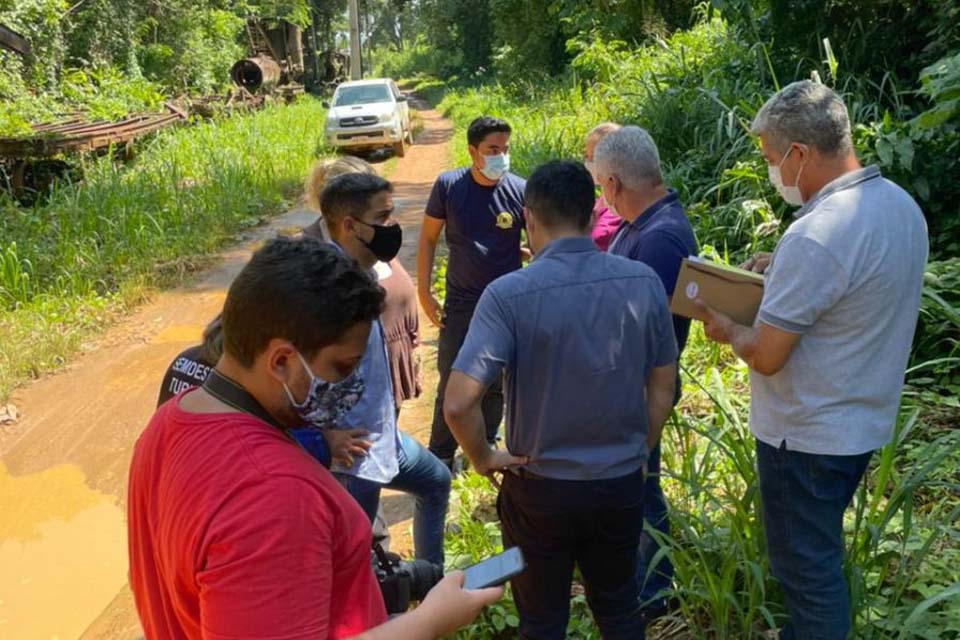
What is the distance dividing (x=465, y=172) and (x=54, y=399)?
3644 mm

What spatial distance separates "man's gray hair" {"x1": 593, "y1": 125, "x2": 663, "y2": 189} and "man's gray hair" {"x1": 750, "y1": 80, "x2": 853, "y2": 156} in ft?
2.17

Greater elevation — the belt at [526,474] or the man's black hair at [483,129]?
the man's black hair at [483,129]

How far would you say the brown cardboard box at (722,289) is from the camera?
91.6 inches

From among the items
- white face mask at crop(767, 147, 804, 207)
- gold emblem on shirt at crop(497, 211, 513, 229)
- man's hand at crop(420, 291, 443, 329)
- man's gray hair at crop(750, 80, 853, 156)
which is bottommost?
man's hand at crop(420, 291, 443, 329)

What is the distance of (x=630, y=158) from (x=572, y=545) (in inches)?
55.2

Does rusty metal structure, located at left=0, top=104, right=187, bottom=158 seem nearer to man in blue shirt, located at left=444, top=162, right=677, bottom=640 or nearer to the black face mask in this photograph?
the black face mask

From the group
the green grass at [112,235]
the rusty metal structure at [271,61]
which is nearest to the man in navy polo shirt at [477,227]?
the green grass at [112,235]

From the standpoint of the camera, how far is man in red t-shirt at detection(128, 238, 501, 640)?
113 centimetres

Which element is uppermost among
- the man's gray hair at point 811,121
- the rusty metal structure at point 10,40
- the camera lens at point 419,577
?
the rusty metal structure at point 10,40

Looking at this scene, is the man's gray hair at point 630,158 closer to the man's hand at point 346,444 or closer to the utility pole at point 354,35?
the man's hand at point 346,444

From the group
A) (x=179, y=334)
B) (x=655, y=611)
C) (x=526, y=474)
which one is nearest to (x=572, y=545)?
(x=526, y=474)

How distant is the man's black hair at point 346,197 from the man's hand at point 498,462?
97 cm

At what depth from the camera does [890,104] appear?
6.72m

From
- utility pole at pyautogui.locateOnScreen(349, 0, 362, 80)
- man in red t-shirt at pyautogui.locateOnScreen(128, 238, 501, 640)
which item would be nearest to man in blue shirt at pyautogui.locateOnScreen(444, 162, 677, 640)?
man in red t-shirt at pyautogui.locateOnScreen(128, 238, 501, 640)
